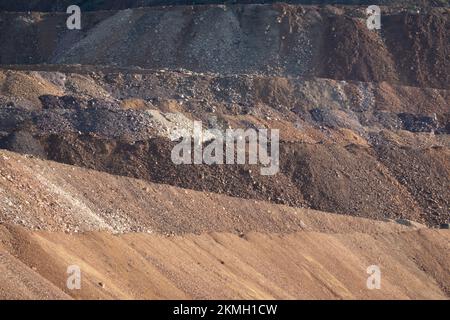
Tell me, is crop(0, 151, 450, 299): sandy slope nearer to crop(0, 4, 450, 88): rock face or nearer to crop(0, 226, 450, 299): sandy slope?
crop(0, 226, 450, 299): sandy slope

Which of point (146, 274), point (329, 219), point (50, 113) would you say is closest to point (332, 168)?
point (329, 219)

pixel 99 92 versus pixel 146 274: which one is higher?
pixel 99 92

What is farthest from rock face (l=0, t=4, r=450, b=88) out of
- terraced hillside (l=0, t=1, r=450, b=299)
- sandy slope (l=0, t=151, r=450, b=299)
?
sandy slope (l=0, t=151, r=450, b=299)

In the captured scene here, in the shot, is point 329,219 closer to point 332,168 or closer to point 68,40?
point 332,168

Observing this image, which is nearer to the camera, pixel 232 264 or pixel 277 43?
pixel 232 264

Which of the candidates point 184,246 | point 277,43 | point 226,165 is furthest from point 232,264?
point 277,43

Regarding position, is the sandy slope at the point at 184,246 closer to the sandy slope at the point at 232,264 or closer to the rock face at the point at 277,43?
the sandy slope at the point at 232,264

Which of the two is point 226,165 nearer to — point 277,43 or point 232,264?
point 232,264
